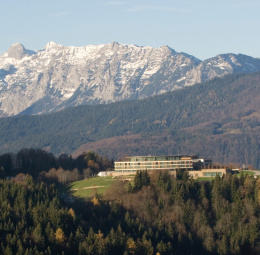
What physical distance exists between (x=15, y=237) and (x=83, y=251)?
44.5 ft

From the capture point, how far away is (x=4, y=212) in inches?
7475

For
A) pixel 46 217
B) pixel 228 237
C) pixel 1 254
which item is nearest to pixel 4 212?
pixel 46 217

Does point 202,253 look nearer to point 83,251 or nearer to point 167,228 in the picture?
point 167,228

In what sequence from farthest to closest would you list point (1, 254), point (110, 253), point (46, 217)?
point (46, 217) < point (110, 253) < point (1, 254)

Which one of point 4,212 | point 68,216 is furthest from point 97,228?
point 4,212

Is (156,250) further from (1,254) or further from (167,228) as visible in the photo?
(1,254)

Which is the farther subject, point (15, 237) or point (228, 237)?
point (228, 237)

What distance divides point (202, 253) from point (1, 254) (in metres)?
48.3

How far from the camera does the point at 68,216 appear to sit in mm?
191500

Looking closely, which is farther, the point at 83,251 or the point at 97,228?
the point at 97,228

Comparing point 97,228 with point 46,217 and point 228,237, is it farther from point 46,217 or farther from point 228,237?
point 228,237

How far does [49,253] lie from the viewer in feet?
555

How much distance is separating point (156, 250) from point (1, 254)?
33780mm

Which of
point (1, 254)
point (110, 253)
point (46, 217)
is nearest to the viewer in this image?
point (1, 254)
